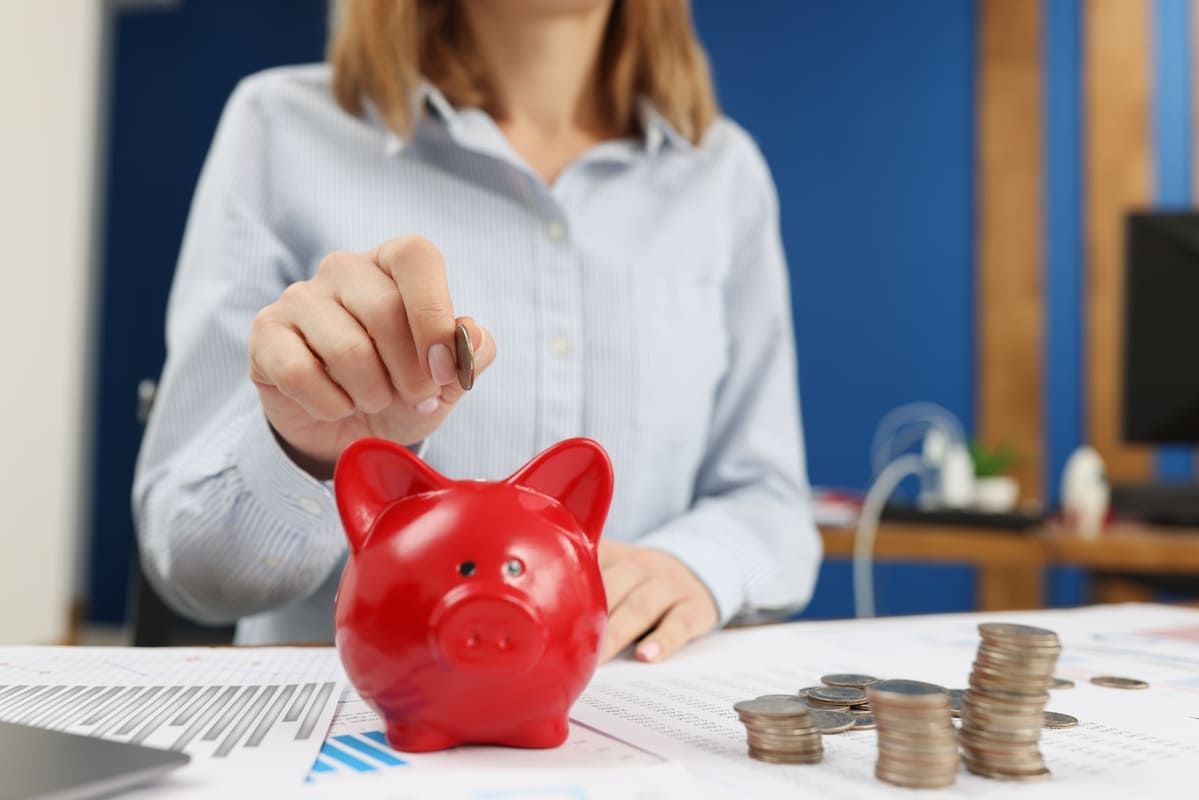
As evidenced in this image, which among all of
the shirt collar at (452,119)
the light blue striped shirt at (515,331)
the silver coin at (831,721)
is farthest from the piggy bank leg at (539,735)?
the shirt collar at (452,119)

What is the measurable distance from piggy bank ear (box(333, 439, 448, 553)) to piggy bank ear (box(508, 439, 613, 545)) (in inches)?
1.6

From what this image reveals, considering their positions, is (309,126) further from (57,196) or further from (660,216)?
(57,196)

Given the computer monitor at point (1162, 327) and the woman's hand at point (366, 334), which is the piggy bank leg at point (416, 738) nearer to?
the woman's hand at point (366, 334)

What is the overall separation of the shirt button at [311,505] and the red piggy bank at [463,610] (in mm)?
233

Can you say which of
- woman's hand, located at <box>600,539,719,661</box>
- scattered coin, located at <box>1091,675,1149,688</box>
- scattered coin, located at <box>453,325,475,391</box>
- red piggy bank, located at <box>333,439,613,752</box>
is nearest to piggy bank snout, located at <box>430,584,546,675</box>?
red piggy bank, located at <box>333,439,613,752</box>

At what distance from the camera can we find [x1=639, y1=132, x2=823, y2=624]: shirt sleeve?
0.86 meters

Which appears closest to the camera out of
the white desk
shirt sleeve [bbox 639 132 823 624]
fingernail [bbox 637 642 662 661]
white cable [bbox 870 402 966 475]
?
the white desk

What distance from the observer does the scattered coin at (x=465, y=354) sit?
466mm

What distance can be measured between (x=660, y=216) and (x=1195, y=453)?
7.25ft

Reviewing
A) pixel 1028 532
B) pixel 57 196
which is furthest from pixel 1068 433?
pixel 57 196

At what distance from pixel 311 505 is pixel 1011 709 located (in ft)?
1.43

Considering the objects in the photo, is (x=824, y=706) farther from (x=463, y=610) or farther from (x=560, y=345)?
(x=560, y=345)

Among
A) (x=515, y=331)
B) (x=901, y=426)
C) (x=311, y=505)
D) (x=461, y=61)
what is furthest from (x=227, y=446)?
(x=901, y=426)

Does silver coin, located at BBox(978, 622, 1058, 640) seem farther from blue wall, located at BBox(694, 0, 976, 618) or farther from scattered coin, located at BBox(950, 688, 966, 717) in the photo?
blue wall, located at BBox(694, 0, 976, 618)
